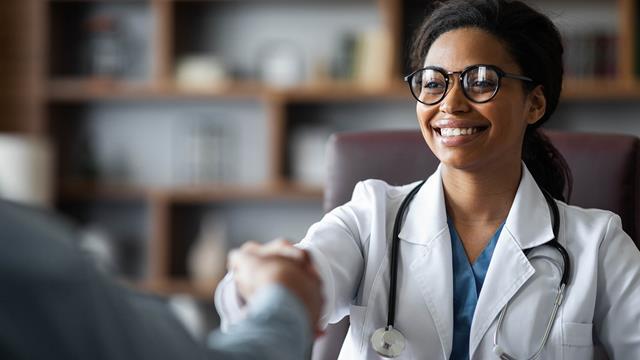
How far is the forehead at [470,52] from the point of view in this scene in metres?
1.64

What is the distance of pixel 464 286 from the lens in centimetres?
162

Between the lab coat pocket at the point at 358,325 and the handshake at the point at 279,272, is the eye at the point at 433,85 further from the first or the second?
the handshake at the point at 279,272

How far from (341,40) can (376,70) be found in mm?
227

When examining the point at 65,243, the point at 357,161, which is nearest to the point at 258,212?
the point at 357,161

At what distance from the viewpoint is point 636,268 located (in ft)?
5.14

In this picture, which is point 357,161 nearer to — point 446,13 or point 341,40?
point 446,13

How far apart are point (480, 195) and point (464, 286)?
0.57 feet

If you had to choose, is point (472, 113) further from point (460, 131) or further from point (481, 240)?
point (481, 240)

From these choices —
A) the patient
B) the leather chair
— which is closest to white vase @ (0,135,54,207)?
the leather chair

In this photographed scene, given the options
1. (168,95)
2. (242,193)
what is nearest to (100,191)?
(168,95)

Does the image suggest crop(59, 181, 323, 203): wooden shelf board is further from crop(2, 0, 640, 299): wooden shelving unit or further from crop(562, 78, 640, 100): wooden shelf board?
crop(562, 78, 640, 100): wooden shelf board

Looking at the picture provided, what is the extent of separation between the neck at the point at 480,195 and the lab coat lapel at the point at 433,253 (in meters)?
0.03

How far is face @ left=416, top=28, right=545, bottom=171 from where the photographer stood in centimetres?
164

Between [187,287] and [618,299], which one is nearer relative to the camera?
[618,299]
